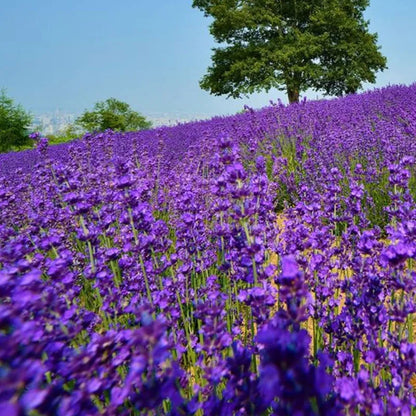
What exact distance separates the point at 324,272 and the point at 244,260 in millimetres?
601

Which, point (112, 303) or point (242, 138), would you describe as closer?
point (112, 303)

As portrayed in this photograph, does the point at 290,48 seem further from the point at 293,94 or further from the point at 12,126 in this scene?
the point at 12,126

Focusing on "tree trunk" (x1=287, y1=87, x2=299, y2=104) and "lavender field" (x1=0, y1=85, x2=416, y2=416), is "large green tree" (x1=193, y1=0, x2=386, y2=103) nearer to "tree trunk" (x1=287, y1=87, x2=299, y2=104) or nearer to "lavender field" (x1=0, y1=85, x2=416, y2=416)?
"tree trunk" (x1=287, y1=87, x2=299, y2=104)

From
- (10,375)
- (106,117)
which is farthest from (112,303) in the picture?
(106,117)

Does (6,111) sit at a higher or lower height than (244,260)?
higher

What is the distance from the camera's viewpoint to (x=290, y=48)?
2023 cm

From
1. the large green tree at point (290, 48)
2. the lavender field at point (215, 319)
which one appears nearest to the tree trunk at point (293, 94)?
the large green tree at point (290, 48)

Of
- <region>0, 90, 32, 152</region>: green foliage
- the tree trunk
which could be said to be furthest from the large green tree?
<region>0, 90, 32, 152</region>: green foliage

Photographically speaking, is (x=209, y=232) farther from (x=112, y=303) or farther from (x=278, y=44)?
(x=278, y=44)

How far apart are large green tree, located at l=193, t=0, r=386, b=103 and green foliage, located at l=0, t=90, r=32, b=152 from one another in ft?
52.0

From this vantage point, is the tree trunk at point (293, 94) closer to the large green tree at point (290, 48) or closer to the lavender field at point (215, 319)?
the large green tree at point (290, 48)

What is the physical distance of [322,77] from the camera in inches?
869

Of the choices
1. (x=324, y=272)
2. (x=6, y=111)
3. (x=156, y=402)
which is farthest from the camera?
(x=6, y=111)

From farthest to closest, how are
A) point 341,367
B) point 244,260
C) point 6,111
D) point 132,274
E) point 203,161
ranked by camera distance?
1. point 6,111
2. point 203,161
3. point 132,274
4. point 244,260
5. point 341,367
